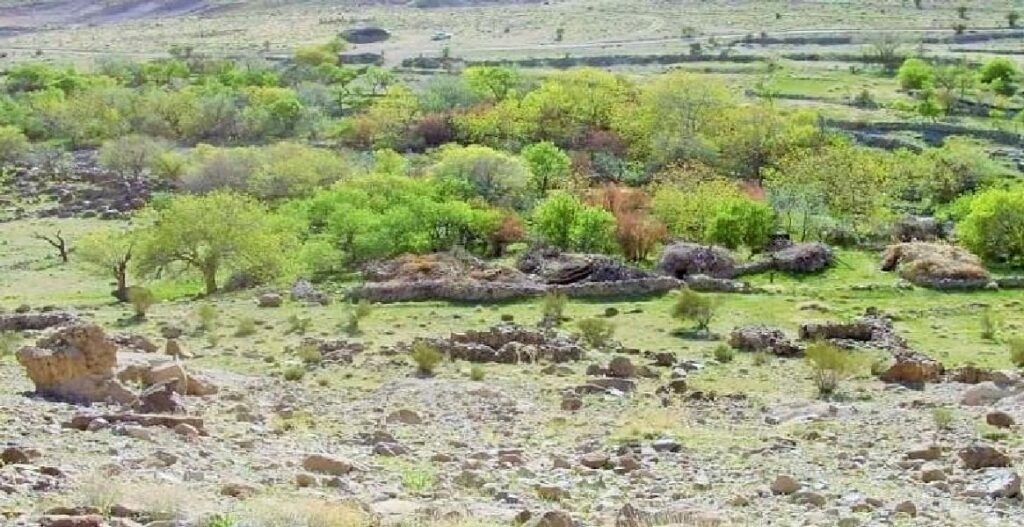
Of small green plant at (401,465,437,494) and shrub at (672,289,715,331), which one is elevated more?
small green plant at (401,465,437,494)

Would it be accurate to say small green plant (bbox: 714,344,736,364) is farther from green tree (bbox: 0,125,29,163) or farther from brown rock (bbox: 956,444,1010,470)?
green tree (bbox: 0,125,29,163)

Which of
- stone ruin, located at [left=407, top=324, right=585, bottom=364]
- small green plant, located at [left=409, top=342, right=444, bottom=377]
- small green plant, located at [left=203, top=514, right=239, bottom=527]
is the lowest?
stone ruin, located at [left=407, top=324, right=585, bottom=364]

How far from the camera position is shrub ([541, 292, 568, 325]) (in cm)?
3928

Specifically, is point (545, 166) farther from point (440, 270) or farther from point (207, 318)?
point (207, 318)

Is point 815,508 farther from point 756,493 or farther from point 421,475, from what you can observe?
point 421,475

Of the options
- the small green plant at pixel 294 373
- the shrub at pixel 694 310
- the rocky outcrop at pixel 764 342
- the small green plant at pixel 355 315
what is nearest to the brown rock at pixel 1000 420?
the rocky outcrop at pixel 764 342

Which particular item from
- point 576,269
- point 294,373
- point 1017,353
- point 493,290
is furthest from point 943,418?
point 576,269

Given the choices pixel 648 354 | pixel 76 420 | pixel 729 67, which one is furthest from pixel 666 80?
pixel 76 420

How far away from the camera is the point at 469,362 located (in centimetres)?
3241

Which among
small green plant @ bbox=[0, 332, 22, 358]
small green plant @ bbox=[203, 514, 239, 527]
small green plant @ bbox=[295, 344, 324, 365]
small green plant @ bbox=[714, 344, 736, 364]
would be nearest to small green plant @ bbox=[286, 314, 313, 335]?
small green plant @ bbox=[295, 344, 324, 365]

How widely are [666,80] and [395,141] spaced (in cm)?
1921

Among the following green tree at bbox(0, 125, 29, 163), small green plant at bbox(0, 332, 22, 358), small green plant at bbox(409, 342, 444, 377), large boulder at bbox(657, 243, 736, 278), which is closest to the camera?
small green plant at bbox(409, 342, 444, 377)

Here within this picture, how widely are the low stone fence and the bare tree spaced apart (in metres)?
21.3

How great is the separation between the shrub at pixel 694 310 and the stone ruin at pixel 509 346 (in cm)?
481
